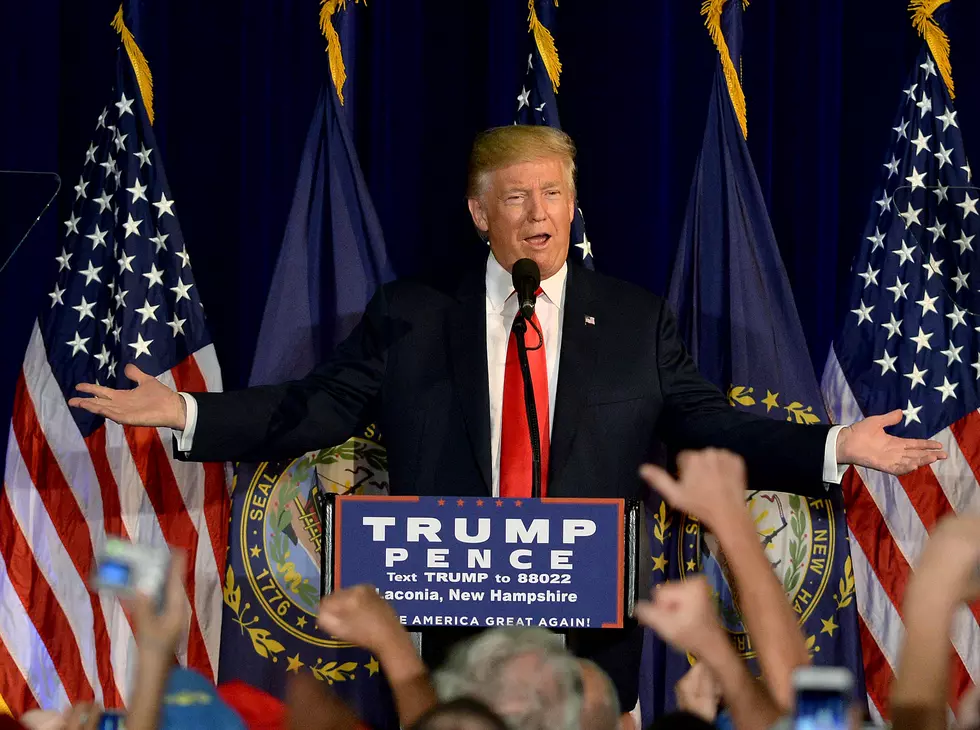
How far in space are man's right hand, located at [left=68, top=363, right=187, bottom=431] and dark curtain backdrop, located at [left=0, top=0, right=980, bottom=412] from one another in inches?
44.1

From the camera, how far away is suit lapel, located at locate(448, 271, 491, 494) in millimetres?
3424

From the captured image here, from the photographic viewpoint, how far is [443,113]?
4500 mm

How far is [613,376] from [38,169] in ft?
6.55

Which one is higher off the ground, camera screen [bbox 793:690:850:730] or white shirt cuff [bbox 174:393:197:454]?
camera screen [bbox 793:690:850:730]

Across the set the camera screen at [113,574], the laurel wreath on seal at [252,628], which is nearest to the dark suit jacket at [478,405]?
the laurel wreath on seal at [252,628]

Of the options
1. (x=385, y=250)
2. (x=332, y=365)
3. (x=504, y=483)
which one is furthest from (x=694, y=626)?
(x=385, y=250)

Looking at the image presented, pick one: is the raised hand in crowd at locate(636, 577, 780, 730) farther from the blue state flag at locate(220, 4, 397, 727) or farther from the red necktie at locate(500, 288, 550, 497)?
the blue state flag at locate(220, 4, 397, 727)

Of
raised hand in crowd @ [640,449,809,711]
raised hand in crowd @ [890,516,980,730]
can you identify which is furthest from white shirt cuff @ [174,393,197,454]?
raised hand in crowd @ [890,516,980,730]

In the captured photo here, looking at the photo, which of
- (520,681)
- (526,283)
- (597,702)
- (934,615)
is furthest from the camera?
(526,283)

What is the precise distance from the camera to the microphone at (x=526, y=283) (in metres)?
2.94

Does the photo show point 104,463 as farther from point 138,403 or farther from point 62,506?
point 138,403

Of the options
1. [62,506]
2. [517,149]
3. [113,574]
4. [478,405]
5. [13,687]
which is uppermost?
[517,149]

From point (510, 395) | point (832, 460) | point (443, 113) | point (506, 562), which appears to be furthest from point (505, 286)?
point (506, 562)

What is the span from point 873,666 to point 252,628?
1.70 metres
